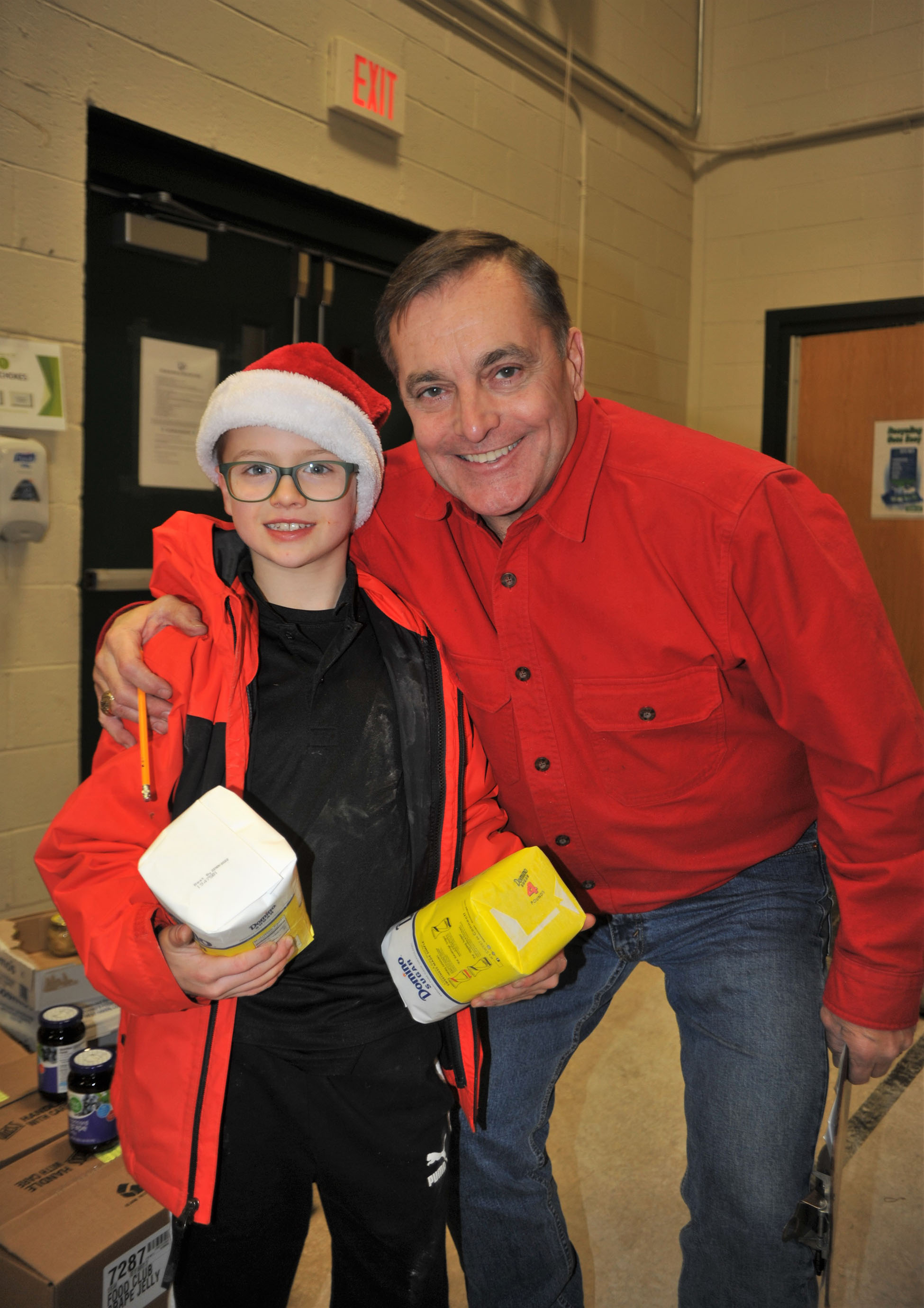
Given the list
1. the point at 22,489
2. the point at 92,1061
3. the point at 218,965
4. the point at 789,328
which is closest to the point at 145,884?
the point at 218,965

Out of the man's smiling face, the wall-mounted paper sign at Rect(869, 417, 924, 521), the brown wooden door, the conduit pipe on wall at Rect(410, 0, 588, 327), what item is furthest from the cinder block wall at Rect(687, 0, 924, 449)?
the man's smiling face

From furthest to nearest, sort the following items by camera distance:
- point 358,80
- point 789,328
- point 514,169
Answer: point 789,328, point 514,169, point 358,80

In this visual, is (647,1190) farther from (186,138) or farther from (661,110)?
(661,110)

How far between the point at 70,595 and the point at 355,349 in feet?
4.23

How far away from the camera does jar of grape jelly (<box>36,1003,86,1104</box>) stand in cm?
174

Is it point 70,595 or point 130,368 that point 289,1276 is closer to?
point 70,595

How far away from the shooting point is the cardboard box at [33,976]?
1885mm

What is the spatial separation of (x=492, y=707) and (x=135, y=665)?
1.69ft

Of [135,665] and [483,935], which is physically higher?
[135,665]

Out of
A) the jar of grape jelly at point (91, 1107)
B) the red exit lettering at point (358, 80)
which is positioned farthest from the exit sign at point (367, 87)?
the jar of grape jelly at point (91, 1107)

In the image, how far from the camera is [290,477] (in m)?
1.28

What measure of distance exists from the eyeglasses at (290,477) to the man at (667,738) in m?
0.18

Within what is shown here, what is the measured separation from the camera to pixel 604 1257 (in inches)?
72.9

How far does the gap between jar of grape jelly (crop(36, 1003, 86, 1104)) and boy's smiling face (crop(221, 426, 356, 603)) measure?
962mm
